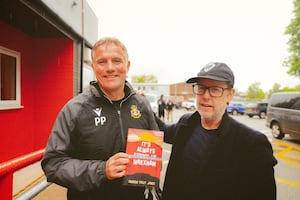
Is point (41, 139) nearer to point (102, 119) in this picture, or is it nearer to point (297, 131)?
point (102, 119)

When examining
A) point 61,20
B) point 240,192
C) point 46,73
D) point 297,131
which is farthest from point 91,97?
point 297,131

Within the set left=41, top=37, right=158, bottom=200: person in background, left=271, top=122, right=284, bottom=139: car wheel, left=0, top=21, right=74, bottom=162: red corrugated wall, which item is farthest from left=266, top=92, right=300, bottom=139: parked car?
left=41, top=37, right=158, bottom=200: person in background

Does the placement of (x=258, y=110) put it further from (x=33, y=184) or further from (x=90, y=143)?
(x=90, y=143)

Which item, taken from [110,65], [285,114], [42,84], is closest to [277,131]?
[285,114]

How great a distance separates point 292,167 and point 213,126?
6351 mm

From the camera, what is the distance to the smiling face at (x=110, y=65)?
1.67m

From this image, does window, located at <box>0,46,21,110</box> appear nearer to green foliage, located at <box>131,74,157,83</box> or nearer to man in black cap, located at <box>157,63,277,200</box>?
man in black cap, located at <box>157,63,277,200</box>

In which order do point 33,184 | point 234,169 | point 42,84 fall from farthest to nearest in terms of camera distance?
point 42,84
point 33,184
point 234,169

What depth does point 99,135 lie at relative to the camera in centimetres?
162

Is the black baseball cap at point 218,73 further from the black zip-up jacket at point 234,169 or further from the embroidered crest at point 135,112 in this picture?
the embroidered crest at point 135,112

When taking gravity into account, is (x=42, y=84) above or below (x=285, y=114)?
above

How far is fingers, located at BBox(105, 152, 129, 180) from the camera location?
4.73 feet

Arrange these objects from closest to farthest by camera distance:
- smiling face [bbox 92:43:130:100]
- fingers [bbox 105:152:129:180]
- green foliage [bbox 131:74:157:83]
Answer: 1. fingers [bbox 105:152:129:180]
2. smiling face [bbox 92:43:130:100]
3. green foliage [bbox 131:74:157:83]

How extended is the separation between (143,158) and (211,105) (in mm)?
726
